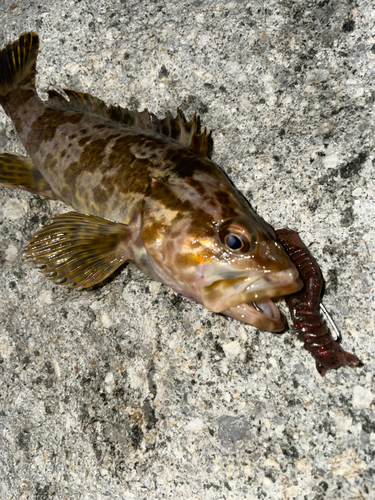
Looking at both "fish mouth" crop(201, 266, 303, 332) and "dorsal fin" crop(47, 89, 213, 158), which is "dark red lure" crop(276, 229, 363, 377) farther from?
"dorsal fin" crop(47, 89, 213, 158)

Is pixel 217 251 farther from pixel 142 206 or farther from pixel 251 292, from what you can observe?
pixel 142 206

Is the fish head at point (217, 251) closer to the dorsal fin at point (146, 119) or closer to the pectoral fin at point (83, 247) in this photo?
the pectoral fin at point (83, 247)

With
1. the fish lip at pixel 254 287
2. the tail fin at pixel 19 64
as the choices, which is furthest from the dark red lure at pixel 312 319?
the tail fin at pixel 19 64

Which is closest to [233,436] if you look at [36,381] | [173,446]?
[173,446]

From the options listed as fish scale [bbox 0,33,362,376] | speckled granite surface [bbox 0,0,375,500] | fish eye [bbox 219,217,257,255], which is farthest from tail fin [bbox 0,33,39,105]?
fish eye [bbox 219,217,257,255]

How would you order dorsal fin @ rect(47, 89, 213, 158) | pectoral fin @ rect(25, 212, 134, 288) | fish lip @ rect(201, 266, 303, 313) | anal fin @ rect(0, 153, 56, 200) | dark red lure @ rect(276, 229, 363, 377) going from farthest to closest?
anal fin @ rect(0, 153, 56, 200) → dorsal fin @ rect(47, 89, 213, 158) → pectoral fin @ rect(25, 212, 134, 288) → dark red lure @ rect(276, 229, 363, 377) → fish lip @ rect(201, 266, 303, 313)

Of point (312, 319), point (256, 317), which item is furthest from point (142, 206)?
point (312, 319)
